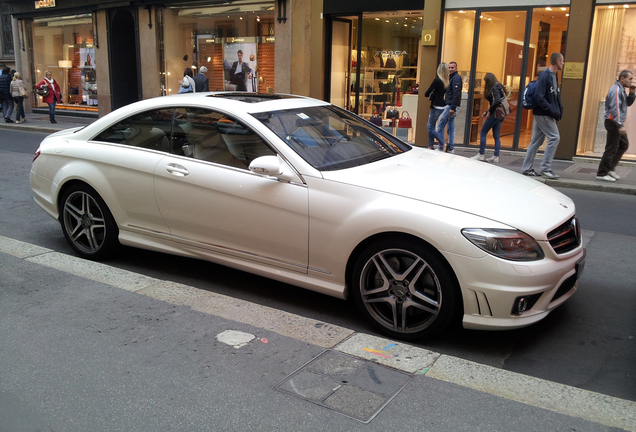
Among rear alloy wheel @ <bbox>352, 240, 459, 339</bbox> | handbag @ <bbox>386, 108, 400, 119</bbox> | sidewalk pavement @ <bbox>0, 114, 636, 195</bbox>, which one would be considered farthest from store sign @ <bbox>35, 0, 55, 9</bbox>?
rear alloy wheel @ <bbox>352, 240, 459, 339</bbox>

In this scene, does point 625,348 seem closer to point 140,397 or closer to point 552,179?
point 140,397

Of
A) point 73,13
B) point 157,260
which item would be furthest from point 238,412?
point 73,13

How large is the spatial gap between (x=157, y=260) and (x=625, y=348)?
410 centimetres

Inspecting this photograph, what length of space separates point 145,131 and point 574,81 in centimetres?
1061

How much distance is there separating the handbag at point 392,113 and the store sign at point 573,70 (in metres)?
4.61

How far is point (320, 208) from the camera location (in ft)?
13.8

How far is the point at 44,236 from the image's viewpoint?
21.4 ft

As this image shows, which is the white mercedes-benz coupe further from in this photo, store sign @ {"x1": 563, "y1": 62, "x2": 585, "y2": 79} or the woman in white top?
the woman in white top

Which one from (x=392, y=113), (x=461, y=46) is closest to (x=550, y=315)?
(x=461, y=46)

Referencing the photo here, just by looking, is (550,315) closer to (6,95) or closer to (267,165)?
(267,165)

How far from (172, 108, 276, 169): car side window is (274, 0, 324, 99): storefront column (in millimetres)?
12359

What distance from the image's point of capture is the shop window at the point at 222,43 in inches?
735

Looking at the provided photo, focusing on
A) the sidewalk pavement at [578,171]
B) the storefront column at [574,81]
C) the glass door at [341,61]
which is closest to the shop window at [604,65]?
the storefront column at [574,81]

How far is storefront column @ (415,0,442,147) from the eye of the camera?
14.4 metres
